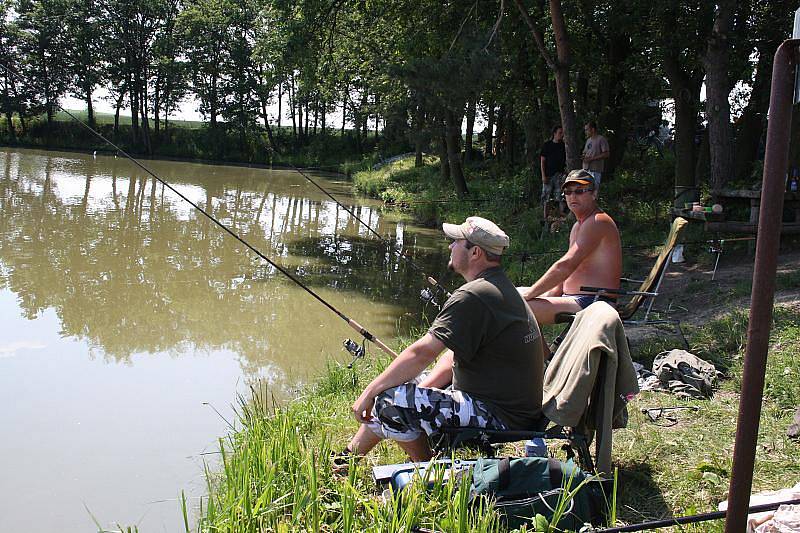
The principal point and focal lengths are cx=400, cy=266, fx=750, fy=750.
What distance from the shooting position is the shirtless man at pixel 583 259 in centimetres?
477

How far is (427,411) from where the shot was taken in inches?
121

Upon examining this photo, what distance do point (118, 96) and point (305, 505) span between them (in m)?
47.4

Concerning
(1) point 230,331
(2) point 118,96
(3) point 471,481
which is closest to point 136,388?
(1) point 230,331

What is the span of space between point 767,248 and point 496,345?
143cm

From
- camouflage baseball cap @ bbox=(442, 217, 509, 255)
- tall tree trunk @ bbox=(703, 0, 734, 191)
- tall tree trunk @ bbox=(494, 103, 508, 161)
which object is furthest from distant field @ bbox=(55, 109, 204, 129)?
camouflage baseball cap @ bbox=(442, 217, 509, 255)

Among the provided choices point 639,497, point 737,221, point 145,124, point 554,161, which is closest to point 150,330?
point 639,497

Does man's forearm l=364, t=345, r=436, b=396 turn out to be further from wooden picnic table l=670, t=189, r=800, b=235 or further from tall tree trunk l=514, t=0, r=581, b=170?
tall tree trunk l=514, t=0, r=581, b=170

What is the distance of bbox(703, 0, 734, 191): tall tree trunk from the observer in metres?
8.81

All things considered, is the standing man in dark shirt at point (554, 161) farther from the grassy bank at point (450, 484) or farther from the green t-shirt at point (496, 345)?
the green t-shirt at point (496, 345)

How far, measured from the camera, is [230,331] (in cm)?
805

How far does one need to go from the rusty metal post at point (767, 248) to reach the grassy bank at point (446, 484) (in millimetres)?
943

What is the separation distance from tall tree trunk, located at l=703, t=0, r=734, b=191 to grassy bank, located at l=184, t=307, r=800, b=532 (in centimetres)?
550

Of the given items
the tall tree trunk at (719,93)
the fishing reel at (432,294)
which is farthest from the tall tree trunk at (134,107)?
the tall tree trunk at (719,93)

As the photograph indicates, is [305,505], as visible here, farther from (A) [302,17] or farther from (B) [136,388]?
(A) [302,17]
